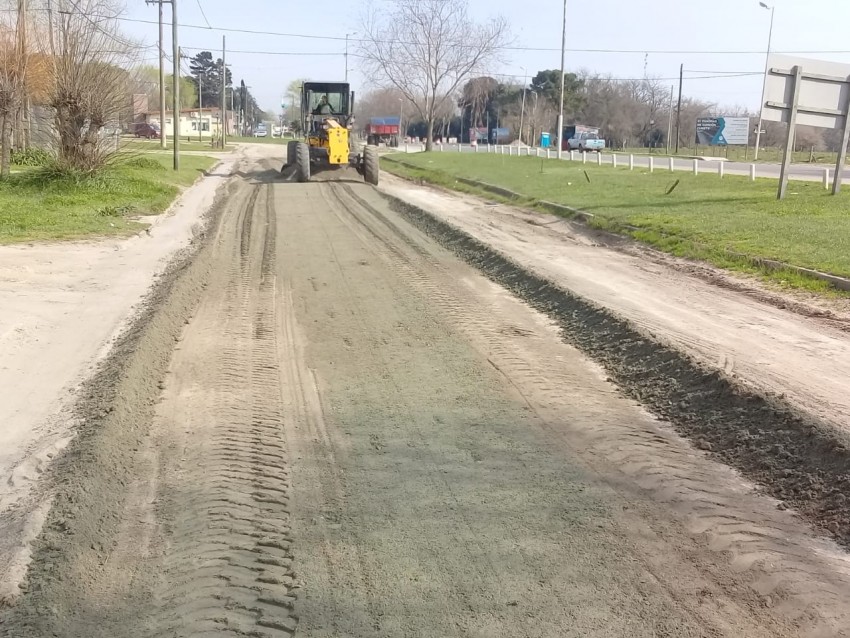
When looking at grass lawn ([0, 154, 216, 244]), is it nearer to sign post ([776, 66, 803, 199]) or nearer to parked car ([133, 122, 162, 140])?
sign post ([776, 66, 803, 199])

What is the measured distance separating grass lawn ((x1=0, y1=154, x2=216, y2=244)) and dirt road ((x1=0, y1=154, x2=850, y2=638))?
8.83 m

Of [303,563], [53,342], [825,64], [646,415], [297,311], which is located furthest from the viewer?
[825,64]

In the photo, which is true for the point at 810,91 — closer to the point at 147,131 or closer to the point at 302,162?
the point at 302,162

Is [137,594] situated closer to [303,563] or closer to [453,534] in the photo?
[303,563]

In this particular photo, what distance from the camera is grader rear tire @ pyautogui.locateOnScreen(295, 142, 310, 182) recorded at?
2859 centimetres

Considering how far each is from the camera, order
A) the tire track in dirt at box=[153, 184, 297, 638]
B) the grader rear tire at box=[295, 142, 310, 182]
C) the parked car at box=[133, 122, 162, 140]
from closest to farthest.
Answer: the tire track in dirt at box=[153, 184, 297, 638] → the grader rear tire at box=[295, 142, 310, 182] → the parked car at box=[133, 122, 162, 140]

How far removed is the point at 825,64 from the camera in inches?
811

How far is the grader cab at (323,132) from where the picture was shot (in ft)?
94.7

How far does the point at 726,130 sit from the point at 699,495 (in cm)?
7497

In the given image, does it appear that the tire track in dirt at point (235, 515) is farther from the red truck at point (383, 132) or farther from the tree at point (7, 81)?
the red truck at point (383, 132)

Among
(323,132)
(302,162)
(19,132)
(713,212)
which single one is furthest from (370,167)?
(19,132)

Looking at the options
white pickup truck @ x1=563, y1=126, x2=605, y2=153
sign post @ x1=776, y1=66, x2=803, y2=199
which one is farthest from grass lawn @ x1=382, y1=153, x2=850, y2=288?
white pickup truck @ x1=563, y1=126, x2=605, y2=153

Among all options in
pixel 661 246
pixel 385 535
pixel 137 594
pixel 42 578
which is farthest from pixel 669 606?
pixel 661 246

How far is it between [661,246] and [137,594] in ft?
42.2
